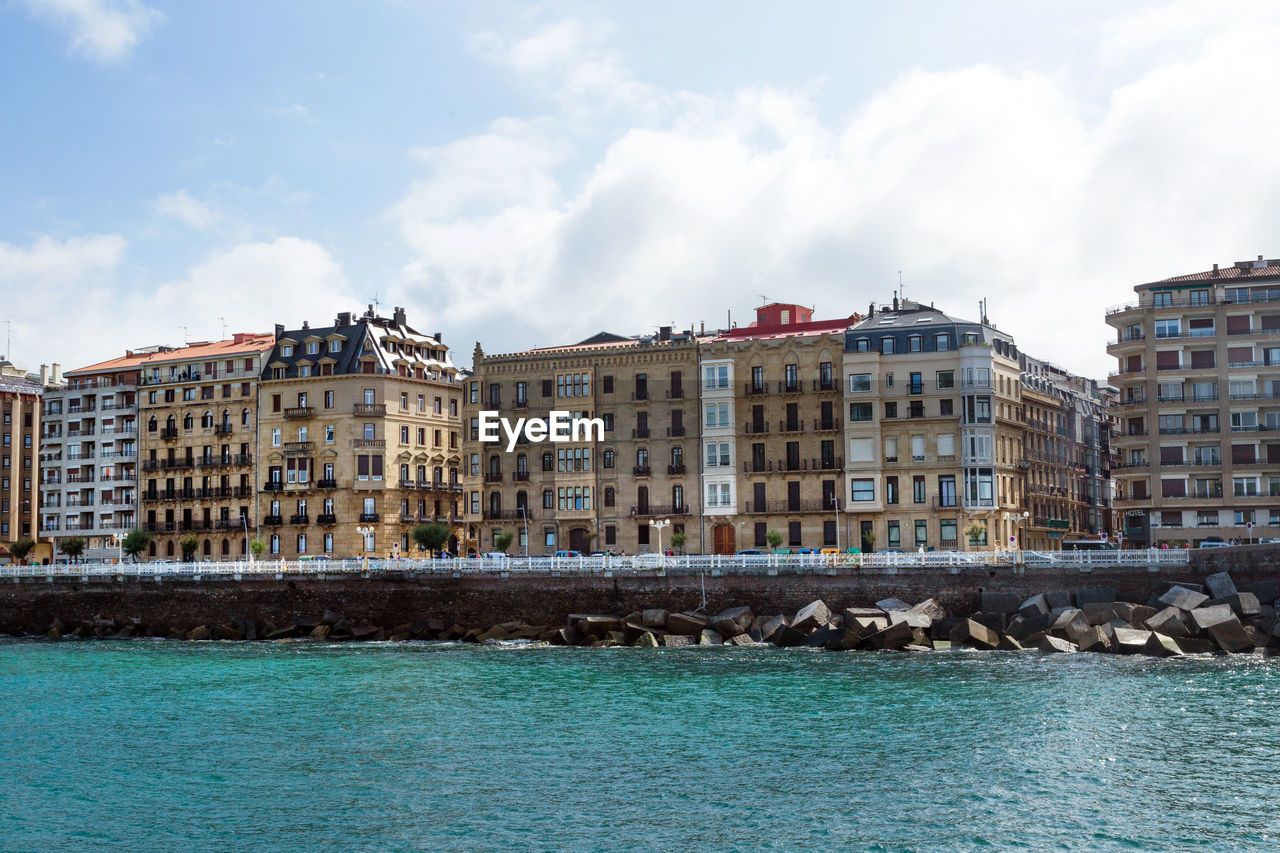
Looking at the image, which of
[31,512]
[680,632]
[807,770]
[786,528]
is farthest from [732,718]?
[31,512]

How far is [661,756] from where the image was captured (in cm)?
3541

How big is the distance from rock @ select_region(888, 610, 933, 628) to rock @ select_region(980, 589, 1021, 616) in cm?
323

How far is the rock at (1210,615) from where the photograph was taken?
54438mm

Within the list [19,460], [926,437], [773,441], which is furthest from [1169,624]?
[19,460]

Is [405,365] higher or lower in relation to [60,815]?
higher

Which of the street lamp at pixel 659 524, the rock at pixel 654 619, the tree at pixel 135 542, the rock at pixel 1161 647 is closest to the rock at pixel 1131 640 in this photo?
the rock at pixel 1161 647

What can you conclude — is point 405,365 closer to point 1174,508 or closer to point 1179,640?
point 1174,508

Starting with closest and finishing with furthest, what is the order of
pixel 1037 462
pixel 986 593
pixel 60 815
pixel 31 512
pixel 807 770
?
pixel 60 815 → pixel 807 770 → pixel 986 593 → pixel 1037 462 → pixel 31 512

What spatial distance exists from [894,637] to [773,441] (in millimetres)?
33765

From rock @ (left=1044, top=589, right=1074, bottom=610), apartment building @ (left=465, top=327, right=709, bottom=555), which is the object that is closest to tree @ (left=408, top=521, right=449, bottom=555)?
apartment building @ (left=465, top=327, right=709, bottom=555)

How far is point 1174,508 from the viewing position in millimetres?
88188

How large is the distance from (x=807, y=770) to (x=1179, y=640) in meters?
27.5

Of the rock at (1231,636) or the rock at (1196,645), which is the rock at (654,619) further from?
the rock at (1231,636)

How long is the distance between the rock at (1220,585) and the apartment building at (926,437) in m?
A: 25.8
